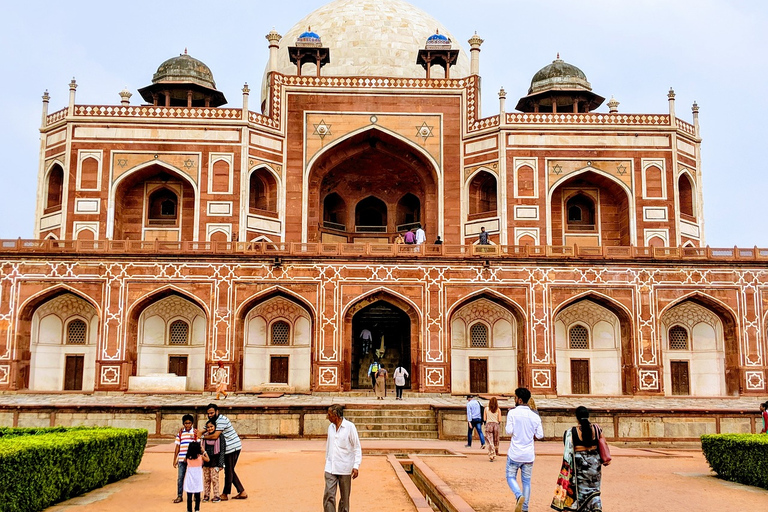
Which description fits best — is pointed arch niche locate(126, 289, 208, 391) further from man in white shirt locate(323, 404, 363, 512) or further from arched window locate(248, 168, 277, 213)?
man in white shirt locate(323, 404, 363, 512)

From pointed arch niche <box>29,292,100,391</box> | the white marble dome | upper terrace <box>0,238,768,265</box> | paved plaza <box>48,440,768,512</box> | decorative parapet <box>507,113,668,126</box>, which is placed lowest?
paved plaza <box>48,440,768,512</box>

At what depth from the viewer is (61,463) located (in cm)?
838

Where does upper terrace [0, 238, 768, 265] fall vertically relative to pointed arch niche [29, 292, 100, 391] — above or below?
above

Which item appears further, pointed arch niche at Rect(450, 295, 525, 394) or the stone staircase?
pointed arch niche at Rect(450, 295, 525, 394)

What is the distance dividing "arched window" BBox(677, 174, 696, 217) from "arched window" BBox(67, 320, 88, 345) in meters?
20.2

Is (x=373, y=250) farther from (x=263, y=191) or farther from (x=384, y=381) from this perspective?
(x=263, y=191)

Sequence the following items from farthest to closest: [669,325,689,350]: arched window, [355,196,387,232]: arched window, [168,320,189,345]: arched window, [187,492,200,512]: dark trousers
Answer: [355,196,387,232]: arched window
[669,325,689,350]: arched window
[168,320,189,345]: arched window
[187,492,200,512]: dark trousers

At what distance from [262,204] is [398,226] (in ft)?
17.6

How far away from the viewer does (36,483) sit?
7.83 meters

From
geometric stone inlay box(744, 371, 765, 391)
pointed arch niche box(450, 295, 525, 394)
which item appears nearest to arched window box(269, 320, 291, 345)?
pointed arch niche box(450, 295, 525, 394)

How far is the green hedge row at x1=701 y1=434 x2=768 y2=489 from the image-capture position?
9.63 m

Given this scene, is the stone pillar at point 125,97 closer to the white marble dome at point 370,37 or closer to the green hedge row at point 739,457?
the white marble dome at point 370,37

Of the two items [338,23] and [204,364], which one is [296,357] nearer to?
[204,364]

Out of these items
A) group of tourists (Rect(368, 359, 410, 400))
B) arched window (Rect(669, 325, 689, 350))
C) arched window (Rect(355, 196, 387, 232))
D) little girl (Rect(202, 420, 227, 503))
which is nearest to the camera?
little girl (Rect(202, 420, 227, 503))
